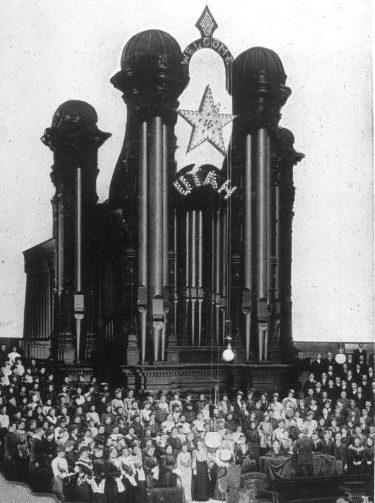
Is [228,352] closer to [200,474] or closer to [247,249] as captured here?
[247,249]

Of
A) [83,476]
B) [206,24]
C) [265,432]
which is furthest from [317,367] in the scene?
[206,24]

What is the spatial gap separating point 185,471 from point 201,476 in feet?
0.56

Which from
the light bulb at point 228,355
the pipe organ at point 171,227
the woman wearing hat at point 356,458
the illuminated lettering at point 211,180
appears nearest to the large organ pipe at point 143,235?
the pipe organ at point 171,227

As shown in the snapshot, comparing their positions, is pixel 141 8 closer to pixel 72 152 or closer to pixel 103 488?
pixel 72 152

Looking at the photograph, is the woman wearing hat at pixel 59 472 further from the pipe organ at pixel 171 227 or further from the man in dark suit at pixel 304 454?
the man in dark suit at pixel 304 454

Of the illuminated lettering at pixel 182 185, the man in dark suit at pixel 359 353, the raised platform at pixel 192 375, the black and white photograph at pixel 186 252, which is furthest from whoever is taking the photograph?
the man in dark suit at pixel 359 353

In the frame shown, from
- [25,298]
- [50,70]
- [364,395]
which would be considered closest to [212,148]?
[50,70]

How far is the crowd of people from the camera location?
8.57 meters

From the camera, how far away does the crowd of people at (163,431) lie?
28.1 ft

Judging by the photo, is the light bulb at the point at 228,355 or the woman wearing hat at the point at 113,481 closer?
the woman wearing hat at the point at 113,481

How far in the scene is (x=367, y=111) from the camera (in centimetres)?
1005

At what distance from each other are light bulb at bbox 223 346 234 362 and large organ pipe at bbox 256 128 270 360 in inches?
12.5

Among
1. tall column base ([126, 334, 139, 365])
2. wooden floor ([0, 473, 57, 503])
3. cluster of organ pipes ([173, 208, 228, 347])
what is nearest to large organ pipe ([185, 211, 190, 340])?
cluster of organ pipes ([173, 208, 228, 347])

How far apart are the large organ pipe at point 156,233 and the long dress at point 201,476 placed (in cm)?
107
